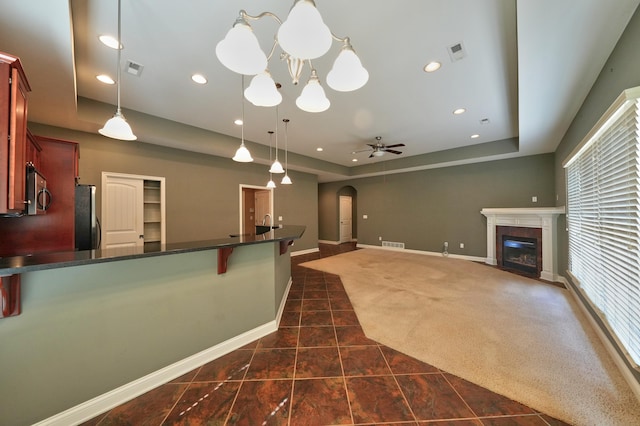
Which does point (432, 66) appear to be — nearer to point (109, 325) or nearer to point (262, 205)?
point (109, 325)

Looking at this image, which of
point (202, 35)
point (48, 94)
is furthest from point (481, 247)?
point (48, 94)

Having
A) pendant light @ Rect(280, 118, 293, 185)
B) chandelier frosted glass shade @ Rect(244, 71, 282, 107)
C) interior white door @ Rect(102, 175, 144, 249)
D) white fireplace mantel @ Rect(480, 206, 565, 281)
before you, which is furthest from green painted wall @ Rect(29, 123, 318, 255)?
white fireplace mantel @ Rect(480, 206, 565, 281)

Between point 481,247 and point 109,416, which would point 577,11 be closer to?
point 109,416

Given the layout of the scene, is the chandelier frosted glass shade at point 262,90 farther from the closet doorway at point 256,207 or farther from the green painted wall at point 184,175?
the closet doorway at point 256,207

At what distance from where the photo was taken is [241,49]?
40.9 inches

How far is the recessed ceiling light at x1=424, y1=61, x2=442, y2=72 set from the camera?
2.39 metres

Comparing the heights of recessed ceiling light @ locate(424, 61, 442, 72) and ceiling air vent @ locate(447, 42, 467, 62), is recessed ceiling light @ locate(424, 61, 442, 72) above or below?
above

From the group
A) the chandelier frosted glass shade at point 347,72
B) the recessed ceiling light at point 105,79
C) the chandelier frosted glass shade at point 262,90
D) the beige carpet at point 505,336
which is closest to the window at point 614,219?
the beige carpet at point 505,336

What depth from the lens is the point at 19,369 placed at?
1.25 meters

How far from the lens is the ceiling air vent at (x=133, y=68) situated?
2.36 meters

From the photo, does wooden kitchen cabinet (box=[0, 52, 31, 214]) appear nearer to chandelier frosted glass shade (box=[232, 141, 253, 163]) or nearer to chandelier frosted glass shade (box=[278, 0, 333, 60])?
chandelier frosted glass shade (box=[232, 141, 253, 163])

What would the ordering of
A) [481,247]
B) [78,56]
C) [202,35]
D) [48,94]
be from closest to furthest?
[202,35] → [78,56] → [48,94] → [481,247]

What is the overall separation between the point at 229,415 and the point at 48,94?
3832 millimetres

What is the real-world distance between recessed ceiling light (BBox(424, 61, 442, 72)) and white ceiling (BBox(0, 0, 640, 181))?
0.21ft
